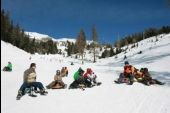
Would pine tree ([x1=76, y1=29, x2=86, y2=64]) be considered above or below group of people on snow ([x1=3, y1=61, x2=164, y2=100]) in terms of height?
above

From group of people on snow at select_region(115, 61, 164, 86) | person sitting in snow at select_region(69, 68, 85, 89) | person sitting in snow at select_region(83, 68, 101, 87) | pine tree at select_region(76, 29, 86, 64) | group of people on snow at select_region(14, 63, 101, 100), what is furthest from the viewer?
pine tree at select_region(76, 29, 86, 64)

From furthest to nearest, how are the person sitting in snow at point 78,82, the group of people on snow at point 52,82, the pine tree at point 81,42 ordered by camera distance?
the pine tree at point 81,42
the person sitting in snow at point 78,82
the group of people on snow at point 52,82

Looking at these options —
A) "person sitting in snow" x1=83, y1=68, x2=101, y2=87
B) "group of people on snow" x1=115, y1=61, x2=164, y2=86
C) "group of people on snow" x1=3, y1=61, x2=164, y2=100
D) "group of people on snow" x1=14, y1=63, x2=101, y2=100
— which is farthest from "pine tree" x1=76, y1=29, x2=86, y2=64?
"group of people on snow" x1=14, y1=63, x2=101, y2=100

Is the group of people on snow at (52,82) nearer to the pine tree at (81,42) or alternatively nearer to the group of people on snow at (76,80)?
the group of people on snow at (76,80)

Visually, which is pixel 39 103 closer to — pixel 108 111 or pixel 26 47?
pixel 108 111

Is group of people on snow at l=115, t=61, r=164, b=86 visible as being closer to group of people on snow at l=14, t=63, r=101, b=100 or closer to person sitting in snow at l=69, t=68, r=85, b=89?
group of people on snow at l=14, t=63, r=101, b=100

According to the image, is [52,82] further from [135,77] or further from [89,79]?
[135,77]

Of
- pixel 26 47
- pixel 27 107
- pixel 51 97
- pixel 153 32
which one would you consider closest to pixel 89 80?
pixel 51 97

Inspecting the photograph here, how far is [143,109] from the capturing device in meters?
12.1

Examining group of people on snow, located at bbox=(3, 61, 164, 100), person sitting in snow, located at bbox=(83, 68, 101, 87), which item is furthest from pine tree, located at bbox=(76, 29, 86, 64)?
person sitting in snow, located at bbox=(83, 68, 101, 87)

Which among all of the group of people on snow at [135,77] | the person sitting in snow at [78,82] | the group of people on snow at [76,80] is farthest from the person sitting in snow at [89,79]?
the group of people on snow at [135,77]

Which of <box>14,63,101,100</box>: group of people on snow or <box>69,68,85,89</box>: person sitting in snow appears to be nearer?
<box>14,63,101,100</box>: group of people on snow

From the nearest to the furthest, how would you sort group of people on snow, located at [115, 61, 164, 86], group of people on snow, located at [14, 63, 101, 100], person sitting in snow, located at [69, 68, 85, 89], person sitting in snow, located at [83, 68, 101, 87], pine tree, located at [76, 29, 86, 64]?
group of people on snow, located at [14, 63, 101, 100] → person sitting in snow, located at [69, 68, 85, 89] → person sitting in snow, located at [83, 68, 101, 87] → group of people on snow, located at [115, 61, 164, 86] → pine tree, located at [76, 29, 86, 64]

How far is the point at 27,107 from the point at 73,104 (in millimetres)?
2289
